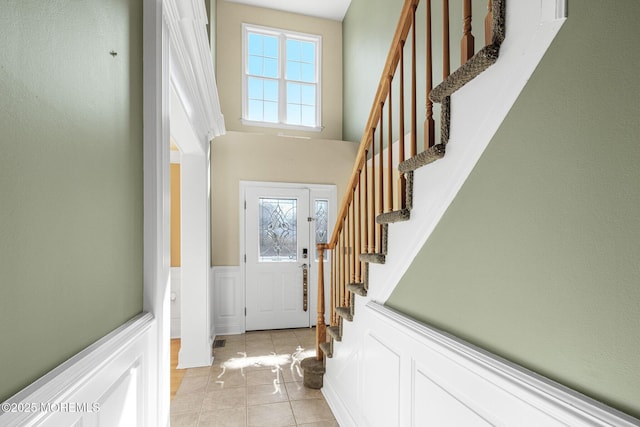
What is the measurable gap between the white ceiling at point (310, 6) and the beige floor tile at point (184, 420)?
5504mm

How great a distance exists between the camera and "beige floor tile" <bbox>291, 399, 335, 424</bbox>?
2.50m

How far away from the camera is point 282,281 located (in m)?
4.80

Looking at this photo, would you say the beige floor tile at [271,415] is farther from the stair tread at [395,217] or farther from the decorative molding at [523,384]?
the stair tread at [395,217]

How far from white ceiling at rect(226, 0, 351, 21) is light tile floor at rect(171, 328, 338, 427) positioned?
505 centimetres

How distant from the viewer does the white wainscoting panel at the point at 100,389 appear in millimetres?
653

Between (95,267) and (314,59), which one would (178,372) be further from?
(314,59)

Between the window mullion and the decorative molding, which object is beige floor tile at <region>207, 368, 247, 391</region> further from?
the window mullion

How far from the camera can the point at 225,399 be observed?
282 cm

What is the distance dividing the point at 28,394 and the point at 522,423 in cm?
120

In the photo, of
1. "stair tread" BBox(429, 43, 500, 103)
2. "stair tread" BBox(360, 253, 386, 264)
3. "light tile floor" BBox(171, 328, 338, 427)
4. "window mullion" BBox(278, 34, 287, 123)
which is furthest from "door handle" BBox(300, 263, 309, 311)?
"stair tread" BBox(429, 43, 500, 103)

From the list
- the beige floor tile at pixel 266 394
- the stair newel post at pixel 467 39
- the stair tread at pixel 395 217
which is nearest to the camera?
the stair newel post at pixel 467 39

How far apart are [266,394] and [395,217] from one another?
2181mm

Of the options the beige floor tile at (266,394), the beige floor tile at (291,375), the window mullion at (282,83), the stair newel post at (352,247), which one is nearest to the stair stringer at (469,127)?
the stair newel post at (352,247)

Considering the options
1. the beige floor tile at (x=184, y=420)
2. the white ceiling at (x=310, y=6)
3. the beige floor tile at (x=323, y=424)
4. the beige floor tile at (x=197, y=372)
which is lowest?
the beige floor tile at (x=197, y=372)
